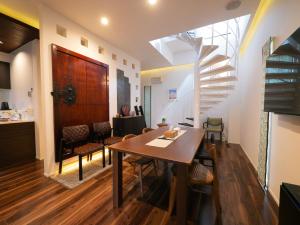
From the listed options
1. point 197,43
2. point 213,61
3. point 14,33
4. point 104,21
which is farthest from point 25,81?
point 213,61

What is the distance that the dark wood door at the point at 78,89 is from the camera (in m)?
2.63

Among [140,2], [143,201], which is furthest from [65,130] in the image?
[140,2]

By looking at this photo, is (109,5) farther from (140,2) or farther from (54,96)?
(54,96)

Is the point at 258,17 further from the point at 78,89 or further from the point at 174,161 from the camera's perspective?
the point at 78,89

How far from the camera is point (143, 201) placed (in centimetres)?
187

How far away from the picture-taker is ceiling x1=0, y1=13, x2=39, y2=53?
2511mm

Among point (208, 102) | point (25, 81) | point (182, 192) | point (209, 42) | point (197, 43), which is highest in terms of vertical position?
point (209, 42)

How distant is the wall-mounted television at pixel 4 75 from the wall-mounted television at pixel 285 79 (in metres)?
5.67

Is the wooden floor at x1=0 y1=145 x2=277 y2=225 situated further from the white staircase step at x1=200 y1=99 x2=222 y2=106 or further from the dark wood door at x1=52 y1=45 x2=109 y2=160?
the white staircase step at x1=200 y1=99 x2=222 y2=106

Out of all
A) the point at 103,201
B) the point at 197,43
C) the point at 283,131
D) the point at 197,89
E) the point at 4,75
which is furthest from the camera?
the point at 197,89

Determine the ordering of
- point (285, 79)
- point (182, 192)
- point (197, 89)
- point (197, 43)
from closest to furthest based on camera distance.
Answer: point (182, 192) → point (285, 79) → point (197, 43) → point (197, 89)

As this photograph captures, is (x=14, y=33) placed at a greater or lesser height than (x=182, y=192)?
greater

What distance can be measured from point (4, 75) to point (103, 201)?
4.27 meters

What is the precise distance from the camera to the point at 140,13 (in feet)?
8.44
